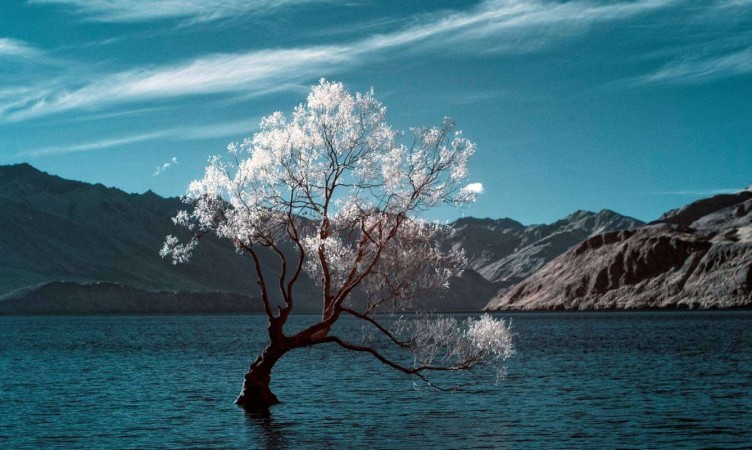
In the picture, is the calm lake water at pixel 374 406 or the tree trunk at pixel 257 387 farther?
the tree trunk at pixel 257 387

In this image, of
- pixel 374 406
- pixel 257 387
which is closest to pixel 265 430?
pixel 257 387

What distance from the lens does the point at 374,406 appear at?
46406 millimetres

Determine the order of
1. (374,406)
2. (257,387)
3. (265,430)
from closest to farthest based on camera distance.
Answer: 1. (265,430)
2. (257,387)
3. (374,406)

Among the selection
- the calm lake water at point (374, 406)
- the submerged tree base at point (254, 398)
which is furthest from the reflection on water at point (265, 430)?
the submerged tree base at point (254, 398)

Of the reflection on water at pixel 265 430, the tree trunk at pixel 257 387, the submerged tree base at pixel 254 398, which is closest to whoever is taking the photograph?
the reflection on water at pixel 265 430

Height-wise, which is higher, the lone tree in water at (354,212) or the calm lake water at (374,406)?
the lone tree in water at (354,212)

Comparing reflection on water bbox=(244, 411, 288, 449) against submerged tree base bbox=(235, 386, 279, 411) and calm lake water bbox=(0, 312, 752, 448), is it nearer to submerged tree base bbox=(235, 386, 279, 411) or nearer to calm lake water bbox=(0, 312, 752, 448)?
calm lake water bbox=(0, 312, 752, 448)

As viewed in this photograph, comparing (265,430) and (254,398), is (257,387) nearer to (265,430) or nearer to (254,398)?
(254,398)

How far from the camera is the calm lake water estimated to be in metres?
35.6

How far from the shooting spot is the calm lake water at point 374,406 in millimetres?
35594

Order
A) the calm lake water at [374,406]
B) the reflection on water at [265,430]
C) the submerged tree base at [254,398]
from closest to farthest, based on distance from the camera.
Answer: the reflection on water at [265,430]
the calm lake water at [374,406]
the submerged tree base at [254,398]

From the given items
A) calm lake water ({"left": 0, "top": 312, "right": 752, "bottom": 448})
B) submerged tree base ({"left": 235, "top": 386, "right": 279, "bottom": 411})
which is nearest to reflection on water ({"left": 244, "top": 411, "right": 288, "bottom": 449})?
calm lake water ({"left": 0, "top": 312, "right": 752, "bottom": 448})

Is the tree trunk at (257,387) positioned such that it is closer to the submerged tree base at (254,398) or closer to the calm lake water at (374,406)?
the submerged tree base at (254,398)

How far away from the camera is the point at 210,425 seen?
39.4m
